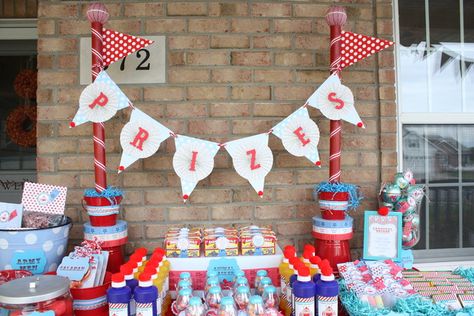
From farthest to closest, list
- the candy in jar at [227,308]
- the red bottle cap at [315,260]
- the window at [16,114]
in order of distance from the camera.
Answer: the window at [16,114], the red bottle cap at [315,260], the candy in jar at [227,308]

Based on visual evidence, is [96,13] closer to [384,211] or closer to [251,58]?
[251,58]

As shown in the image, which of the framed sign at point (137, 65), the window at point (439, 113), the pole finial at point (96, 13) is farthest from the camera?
the window at point (439, 113)

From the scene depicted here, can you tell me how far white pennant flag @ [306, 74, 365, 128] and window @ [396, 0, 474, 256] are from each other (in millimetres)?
515

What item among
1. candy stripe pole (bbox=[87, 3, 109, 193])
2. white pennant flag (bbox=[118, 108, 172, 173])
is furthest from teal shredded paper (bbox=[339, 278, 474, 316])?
candy stripe pole (bbox=[87, 3, 109, 193])

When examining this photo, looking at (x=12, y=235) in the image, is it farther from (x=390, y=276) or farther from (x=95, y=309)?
(x=390, y=276)

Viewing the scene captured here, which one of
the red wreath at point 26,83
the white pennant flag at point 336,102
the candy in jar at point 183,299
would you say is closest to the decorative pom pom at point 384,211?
the white pennant flag at point 336,102

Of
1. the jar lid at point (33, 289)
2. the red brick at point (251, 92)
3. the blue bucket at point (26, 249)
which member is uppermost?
the red brick at point (251, 92)

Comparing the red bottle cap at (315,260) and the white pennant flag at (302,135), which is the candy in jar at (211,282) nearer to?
the red bottle cap at (315,260)

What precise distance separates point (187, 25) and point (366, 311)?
155 centimetres

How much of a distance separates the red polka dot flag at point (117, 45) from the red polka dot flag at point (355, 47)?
919mm

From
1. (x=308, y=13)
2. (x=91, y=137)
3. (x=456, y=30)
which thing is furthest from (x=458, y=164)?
(x=91, y=137)

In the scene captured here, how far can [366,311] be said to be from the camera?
1556 millimetres

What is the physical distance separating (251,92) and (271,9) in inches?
17.3

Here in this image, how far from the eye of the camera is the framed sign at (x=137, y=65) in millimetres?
2102
